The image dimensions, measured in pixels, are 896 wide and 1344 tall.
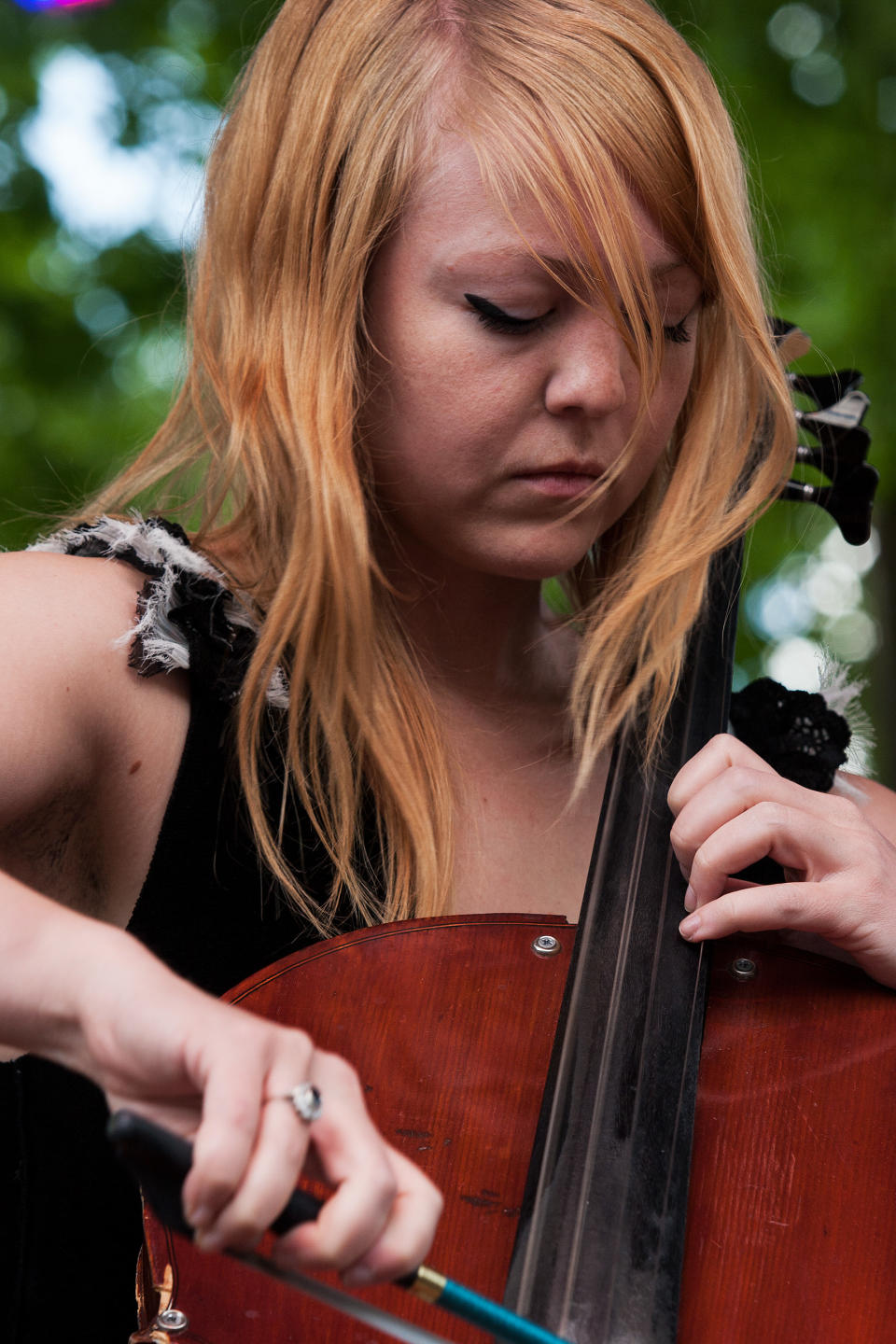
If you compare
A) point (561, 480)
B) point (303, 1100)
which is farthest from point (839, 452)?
point (303, 1100)

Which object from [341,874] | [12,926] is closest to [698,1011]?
[341,874]

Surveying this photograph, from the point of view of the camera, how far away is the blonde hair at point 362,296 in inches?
54.4

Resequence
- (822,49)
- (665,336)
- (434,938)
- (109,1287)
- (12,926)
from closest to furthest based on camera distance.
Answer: (12,926)
(434,938)
(109,1287)
(665,336)
(822,49)

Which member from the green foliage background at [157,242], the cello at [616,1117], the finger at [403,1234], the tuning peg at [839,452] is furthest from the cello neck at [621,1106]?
the green foliage background at [157,242]

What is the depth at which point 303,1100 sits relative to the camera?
0.69m

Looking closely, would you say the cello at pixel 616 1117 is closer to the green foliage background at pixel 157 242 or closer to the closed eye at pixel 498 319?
the closed eye at pixel 498 319

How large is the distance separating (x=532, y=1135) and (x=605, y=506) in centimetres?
73

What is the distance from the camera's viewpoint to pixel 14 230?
450 cm

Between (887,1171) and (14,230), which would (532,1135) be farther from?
(14,230)

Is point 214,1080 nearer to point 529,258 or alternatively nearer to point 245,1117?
point 245,1117

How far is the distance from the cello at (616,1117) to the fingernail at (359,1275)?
0.85 ft

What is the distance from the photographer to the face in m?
1.35

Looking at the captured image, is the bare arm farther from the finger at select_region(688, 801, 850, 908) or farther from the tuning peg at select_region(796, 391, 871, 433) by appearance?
the tuning peg at select_region(796, 391, 871, 433)

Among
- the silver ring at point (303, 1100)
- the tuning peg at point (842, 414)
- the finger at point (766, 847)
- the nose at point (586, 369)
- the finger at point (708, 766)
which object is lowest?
the silver ring at point (303, 1100)
